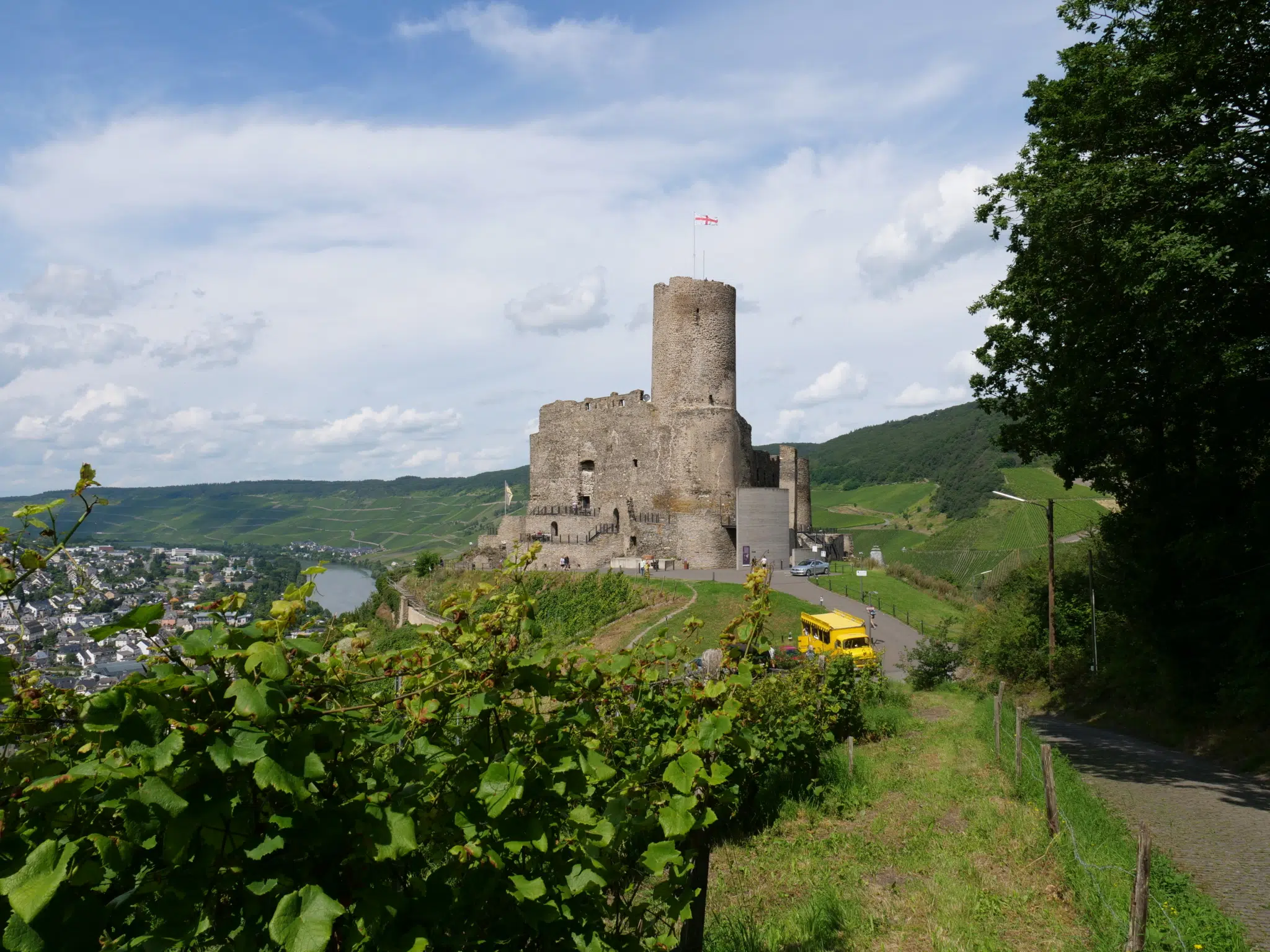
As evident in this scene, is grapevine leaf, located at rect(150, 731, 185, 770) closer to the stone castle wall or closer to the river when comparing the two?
the river

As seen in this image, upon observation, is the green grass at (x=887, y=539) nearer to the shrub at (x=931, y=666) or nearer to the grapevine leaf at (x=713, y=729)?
the shrub at (x=931, y=666)

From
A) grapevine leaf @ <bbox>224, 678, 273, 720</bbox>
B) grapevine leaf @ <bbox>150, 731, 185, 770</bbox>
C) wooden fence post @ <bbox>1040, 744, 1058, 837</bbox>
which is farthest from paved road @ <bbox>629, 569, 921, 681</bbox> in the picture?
grapevine leaf @ <bbox>150, 731, 185, 770</bbox>

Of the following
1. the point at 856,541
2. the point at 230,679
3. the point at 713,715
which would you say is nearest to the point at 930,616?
the point at 713,715

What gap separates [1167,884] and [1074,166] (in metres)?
10.1

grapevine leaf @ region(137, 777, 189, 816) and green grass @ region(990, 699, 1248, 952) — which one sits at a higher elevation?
grapevine leaf @ region(137, 777, 189, 816)

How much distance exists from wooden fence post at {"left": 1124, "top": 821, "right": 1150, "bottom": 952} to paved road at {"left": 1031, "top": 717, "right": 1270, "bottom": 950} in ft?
5.56

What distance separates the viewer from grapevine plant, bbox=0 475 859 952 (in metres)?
1.96

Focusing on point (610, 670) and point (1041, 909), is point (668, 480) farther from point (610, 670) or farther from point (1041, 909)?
point (610, 670)

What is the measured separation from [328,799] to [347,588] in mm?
77562

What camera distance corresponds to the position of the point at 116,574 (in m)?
5.34

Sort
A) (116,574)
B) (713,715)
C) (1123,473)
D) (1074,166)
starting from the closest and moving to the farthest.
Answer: (713,715)
(116,574)
(1074,166)
(1123,473)

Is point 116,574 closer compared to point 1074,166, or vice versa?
point 116,574

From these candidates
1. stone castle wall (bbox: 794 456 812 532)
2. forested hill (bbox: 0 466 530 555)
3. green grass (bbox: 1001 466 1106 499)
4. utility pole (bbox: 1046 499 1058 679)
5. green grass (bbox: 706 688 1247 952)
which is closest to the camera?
green grass (bbox: 706 688 1247 952)

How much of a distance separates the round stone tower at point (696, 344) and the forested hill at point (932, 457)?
168 ft
